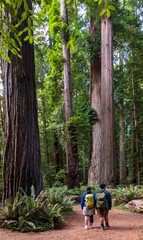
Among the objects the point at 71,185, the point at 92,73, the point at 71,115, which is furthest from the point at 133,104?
the point at 71,185

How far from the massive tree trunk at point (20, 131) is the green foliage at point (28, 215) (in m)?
0.30

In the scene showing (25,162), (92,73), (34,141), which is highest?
(92,73)

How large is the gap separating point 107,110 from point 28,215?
7513mm

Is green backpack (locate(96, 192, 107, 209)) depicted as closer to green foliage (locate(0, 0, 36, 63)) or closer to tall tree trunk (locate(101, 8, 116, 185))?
green foliage (locate(0, 0, 36, 63))

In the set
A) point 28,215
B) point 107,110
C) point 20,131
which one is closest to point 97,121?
point 107,110

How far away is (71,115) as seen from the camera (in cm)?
1068

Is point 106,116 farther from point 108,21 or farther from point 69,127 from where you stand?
point 108,21

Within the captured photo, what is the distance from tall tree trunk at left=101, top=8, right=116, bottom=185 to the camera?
1038 cm

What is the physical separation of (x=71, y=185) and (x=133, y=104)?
9038 mm

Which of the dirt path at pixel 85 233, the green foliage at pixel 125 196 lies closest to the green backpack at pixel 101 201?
the dirt path at pixel 85 233

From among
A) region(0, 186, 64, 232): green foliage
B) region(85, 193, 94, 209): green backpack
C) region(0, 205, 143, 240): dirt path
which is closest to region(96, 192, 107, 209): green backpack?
region(85, 193, 94, 209): green backpack

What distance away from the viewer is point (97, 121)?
1240 centimetres

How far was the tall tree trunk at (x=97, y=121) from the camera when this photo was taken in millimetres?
11961

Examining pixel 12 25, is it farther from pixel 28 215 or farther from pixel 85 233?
pixel 85 233
